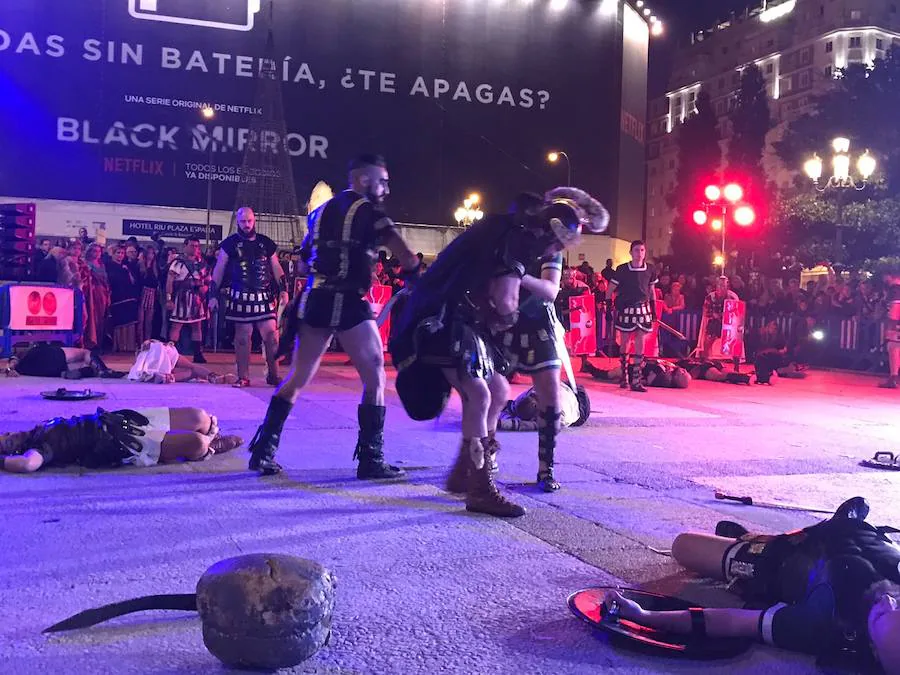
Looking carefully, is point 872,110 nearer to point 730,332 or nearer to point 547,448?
point 730,332

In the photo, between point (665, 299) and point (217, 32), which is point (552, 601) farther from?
point (217, 32)

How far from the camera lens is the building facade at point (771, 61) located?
218 feet

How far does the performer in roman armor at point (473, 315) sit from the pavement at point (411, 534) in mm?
425

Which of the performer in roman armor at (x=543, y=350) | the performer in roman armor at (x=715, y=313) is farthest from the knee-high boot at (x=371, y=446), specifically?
the performer in roman armor at (x=715, y=313)

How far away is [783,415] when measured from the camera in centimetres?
1003

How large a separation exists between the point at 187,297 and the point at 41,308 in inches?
86.5

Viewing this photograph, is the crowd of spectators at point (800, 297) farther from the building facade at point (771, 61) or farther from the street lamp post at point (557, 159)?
the building facade at point (771, 61)

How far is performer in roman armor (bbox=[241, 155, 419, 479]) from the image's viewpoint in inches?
212

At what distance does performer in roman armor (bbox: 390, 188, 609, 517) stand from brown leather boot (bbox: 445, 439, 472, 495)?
0.18m

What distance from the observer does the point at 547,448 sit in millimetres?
5375

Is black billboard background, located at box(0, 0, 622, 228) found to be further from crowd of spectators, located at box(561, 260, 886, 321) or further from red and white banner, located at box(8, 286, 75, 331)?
red and white banner, located at box(8, 286, 75, 331)

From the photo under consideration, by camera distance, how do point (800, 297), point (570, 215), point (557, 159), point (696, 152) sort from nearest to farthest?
1. point (570, 215)
2. point (800, 297)
3. point (557, 159)
4. point (696, 152)

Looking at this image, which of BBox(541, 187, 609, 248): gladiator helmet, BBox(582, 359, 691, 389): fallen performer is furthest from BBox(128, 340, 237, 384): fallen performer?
BBox(541, 187, 609, 248): gladiator helmet

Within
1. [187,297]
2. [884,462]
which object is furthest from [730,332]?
[884,462]
